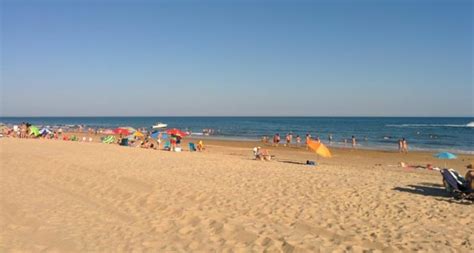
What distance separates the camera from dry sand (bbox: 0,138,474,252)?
605 cm

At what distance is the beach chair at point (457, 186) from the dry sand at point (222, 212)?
31 cm

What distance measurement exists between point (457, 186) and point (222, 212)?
253 inches

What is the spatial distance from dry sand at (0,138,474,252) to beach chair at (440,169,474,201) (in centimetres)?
31

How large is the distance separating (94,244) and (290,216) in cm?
365

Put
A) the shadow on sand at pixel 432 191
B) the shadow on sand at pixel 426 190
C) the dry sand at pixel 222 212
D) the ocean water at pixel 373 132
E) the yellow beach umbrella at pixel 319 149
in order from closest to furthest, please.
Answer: the dry sand at pixel 222 212
the shadow on sand at pixel 432 191
the shadow on sand at pixel 426 190
the yellow beach umbrella at pixel 319 149
the ocean water at pixel 373 132

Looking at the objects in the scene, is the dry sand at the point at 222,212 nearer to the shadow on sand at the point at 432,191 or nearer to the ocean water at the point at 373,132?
the shadow on sand at the point at 432,191

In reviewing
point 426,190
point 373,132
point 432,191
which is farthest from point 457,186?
point 373,132

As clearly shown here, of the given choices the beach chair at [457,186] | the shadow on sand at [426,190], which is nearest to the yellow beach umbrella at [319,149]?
the shadow on sand at [426,190]

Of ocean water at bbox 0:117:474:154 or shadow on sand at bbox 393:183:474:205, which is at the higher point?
shadow on sand at bbox 393:183:474:205

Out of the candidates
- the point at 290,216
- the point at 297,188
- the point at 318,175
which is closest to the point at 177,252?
the point at 290,216

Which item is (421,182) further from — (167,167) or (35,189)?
(35,189)

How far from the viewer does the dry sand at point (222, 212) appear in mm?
6047

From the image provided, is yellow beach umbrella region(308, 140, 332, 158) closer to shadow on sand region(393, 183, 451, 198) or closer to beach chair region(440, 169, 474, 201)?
shadow on sand region(393, 183, 451, 198)

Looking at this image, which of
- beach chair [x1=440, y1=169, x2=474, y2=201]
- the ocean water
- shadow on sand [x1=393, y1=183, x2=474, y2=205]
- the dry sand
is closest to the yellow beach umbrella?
the dry sand
